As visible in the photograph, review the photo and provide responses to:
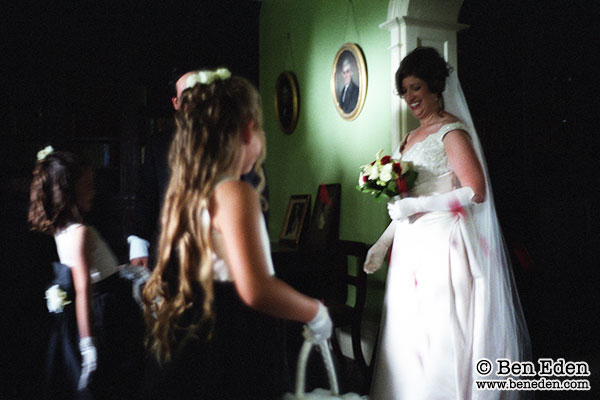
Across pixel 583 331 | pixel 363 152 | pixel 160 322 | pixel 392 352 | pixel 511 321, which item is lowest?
pixel 583 331

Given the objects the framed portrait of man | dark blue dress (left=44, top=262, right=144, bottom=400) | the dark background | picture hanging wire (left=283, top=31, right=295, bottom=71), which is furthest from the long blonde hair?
picture hanging wire (left=283, top=31, right=295, bottom=71)

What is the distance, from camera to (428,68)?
252 cm

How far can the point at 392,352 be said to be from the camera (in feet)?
8.23

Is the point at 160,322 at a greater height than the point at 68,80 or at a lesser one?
lesser

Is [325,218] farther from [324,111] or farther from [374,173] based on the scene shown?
[374,173]

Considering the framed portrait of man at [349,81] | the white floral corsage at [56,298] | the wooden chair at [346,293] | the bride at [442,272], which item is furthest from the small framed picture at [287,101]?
the white floral corsage at [56,298]

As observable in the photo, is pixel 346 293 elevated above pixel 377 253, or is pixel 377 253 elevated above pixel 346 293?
pixel 377 253

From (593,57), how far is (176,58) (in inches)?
150

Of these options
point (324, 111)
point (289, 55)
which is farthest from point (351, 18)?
point (289, 55)

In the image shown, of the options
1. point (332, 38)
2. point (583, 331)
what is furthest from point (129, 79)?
point (583, 331)

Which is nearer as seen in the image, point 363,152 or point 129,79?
point 363,152

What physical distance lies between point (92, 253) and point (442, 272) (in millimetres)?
1640

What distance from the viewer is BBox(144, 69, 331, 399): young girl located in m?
1.25

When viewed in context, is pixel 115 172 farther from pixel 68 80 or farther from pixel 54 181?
pixel 54 181
